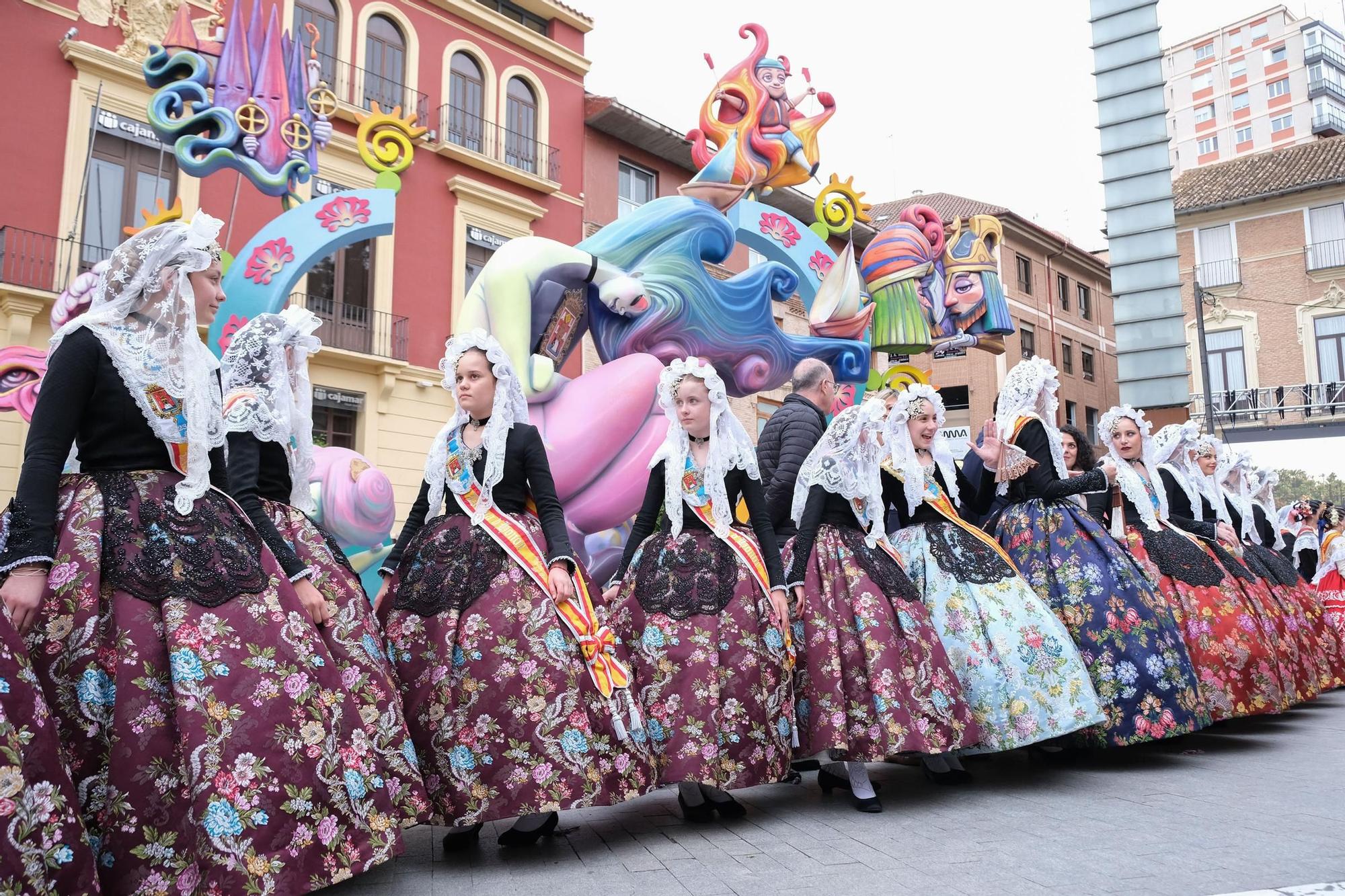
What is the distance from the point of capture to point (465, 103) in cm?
1678

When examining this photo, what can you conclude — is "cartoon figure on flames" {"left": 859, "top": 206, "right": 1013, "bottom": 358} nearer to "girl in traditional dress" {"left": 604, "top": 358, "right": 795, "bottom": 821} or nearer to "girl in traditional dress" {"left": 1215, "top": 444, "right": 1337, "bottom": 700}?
"girl in traditional dress" {"left": 1215, "top": 444, "right": 1337, "bottom": 700}

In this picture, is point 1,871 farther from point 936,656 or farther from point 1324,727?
point 1324,727

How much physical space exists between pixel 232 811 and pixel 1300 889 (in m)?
2.91

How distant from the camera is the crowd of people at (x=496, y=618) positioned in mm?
2492

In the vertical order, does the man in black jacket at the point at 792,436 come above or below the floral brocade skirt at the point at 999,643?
above

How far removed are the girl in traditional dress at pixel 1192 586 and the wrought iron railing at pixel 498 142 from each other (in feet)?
41.4

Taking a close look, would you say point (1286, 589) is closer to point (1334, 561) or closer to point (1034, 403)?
point (1334, 561)

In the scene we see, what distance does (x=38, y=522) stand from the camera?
2547mm

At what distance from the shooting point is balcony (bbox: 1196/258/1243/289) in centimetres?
2827

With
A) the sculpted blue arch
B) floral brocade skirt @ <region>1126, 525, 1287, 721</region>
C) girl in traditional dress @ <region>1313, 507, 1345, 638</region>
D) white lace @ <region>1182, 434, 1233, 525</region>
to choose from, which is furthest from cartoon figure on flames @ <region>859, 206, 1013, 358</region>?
the sculpted blue arch

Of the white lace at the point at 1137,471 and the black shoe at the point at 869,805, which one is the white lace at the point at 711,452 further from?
the white lace at the point at 1137,471

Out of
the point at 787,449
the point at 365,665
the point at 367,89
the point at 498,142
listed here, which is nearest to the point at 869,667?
the point at 787,449

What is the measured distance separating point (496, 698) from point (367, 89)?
14.3m

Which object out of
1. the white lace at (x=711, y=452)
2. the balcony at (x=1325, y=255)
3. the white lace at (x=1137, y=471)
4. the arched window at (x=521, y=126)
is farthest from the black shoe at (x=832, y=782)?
the balcony at (x=1325, y=255)
